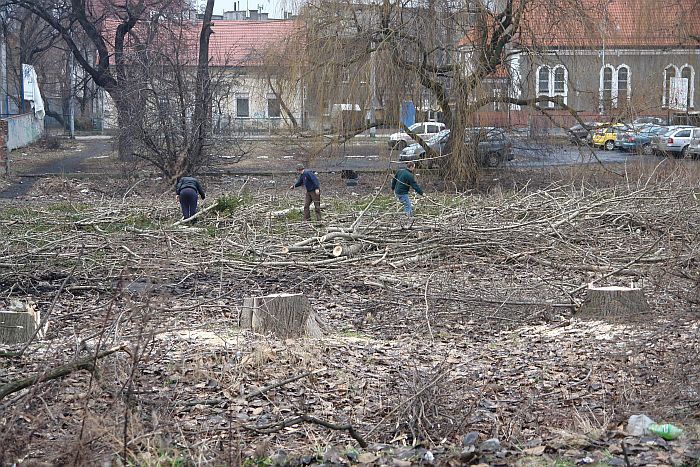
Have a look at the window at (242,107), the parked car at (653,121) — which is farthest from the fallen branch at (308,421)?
the window at (242,107)

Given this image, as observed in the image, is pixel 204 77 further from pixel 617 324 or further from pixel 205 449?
pixel 205 449

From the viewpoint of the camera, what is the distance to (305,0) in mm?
25391

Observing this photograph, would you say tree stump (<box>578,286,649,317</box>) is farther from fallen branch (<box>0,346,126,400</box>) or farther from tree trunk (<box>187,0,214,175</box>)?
tree trunk (<box>187,0,214,175</box>)

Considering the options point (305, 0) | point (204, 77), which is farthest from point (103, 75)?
point (305, 0)

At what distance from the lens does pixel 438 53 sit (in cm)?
2527

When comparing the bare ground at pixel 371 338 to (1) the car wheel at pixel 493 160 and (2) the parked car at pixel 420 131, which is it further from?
(2) the parked car at pixel 420 131

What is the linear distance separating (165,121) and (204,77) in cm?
224

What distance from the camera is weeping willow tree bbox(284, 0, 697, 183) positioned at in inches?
968

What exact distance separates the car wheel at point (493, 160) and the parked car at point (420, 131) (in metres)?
1.59

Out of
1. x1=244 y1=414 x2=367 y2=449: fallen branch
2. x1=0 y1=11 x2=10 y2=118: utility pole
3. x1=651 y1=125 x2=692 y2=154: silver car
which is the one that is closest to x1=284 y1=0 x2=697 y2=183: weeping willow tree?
x1=651 y1=125 x2=692 y2=154: silver car

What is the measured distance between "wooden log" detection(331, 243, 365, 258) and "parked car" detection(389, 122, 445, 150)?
12.0m

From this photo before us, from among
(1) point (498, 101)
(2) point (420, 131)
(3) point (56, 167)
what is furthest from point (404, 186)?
(3) point (56, 167)

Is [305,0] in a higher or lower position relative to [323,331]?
higher

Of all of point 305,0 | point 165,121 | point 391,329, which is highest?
point 305,0
